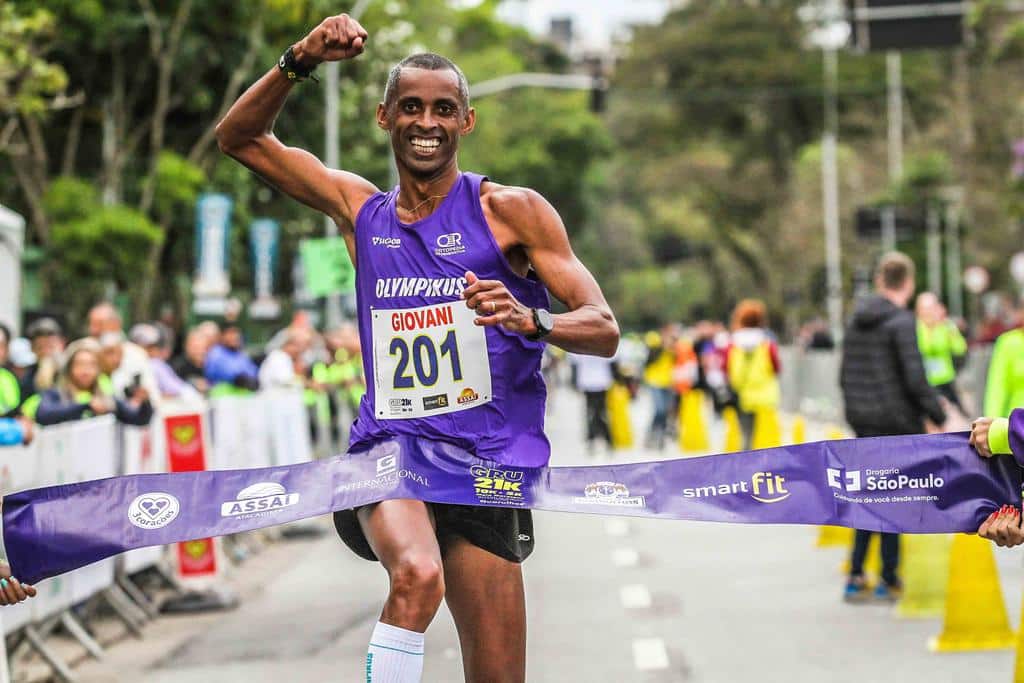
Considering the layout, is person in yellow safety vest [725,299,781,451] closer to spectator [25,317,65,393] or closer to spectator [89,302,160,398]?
spectator [89,302,160,398]

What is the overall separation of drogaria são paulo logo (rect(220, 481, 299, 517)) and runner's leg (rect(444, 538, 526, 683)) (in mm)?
507

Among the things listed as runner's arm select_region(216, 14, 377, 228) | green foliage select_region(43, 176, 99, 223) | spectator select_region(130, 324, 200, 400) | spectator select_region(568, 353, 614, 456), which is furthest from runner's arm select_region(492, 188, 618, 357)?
green foliage select_region(43, 176, 99, 223)

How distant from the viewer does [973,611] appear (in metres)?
8.42

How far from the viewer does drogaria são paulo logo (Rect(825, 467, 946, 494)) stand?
517 cm

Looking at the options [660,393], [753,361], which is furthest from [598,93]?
[753,361]

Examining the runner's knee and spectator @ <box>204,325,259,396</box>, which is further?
spectator @ <box>204,325,259,396</box>

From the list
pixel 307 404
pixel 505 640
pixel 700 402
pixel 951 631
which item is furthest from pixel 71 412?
pixel 700 402

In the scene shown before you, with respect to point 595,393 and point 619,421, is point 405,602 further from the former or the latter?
point 619,421

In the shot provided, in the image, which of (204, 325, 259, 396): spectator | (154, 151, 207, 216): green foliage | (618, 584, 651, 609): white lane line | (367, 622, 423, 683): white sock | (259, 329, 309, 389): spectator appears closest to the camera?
(367, 622, 423, 683): white sock

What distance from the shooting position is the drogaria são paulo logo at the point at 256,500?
4809 millimetres

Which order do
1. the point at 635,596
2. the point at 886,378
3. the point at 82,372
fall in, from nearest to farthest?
1. the point at 886,378
2. the point at 82,372
3. the point at 635,596

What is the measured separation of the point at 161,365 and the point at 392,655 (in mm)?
9121

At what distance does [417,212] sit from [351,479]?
76cm

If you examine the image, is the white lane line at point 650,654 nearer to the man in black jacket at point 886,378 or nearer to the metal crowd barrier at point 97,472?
the man in black jacket at point 886,378
